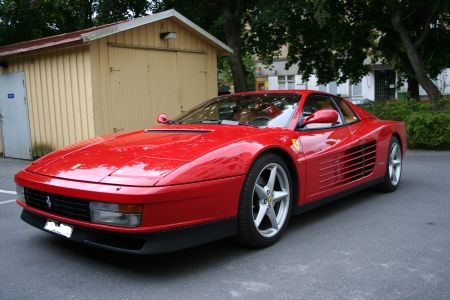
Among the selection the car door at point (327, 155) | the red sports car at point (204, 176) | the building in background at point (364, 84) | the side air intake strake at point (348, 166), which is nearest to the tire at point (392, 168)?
the side air intake strake at point (348, 166)

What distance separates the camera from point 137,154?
10.7 feet

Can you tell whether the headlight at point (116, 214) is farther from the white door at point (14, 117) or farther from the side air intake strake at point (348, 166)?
the white door at point (14, 117)

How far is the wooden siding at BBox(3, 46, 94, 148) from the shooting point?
8.67m

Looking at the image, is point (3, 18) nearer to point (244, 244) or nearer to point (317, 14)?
point (317, 14)

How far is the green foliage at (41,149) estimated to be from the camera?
31.9ft

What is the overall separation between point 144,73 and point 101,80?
3.89 feet

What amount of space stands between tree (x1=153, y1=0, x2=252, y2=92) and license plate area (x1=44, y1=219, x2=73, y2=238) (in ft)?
40.1

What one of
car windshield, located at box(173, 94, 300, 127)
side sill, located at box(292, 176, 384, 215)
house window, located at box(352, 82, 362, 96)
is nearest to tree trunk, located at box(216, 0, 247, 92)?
car windshield, located at box(173, 94, 300, 127)

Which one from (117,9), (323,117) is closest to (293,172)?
(323,117)

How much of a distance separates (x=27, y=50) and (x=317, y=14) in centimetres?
718

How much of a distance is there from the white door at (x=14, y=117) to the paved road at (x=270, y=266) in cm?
632

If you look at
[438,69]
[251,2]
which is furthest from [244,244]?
[438,69]

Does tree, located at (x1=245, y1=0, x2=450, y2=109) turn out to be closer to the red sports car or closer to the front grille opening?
the red sports car

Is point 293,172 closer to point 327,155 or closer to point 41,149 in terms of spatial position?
point 327,155
